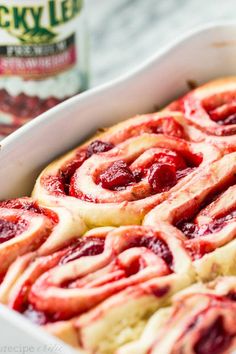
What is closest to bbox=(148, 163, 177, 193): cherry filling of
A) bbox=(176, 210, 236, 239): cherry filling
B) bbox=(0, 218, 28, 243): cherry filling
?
bbox=(176, 210, 236, 239): cherry filling

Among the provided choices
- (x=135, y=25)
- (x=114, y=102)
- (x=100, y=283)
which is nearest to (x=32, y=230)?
(x=100, y=283)

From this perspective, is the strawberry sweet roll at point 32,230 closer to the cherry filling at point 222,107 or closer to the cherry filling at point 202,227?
the cherry filling at point 202,227

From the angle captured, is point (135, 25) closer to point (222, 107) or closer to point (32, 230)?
point (222, 107)

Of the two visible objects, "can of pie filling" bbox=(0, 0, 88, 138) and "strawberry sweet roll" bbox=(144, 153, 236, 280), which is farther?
"can of pie filling" bbox=(0, 0, 88, 138)

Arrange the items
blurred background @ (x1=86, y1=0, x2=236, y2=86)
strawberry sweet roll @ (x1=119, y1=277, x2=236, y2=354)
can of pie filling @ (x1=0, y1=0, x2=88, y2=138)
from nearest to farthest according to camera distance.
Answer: strawberry sweet roll @ (x1=119, y1=277, x2=236, y2=354), can of pie filling @ (x1=0, y1=0, x2=88, y2=138), blurred background @ (x1=86, y1=0, x2=236, y2=86)

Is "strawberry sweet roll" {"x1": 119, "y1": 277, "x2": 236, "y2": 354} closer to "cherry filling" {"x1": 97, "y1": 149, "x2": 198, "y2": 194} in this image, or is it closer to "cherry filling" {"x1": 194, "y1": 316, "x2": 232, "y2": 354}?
"cherry filling" {"x1": 194, "y1": 316, "x2": 232, "y2": 354}

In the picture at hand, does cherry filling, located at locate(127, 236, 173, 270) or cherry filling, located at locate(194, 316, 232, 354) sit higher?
cherry filling, located at locate(127, 236, 173, 270)
